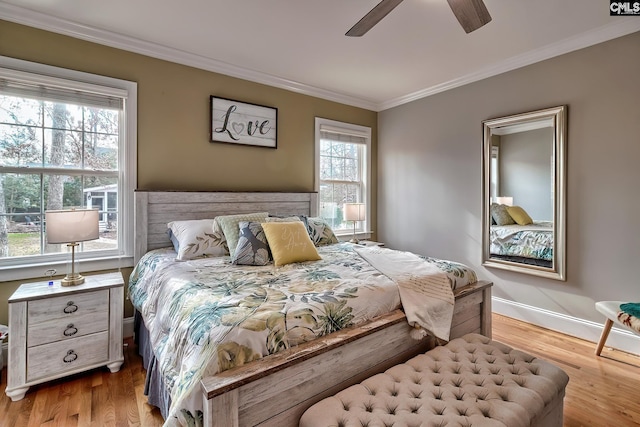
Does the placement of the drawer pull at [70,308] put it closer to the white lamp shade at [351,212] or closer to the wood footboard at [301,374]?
the wood footboard at [301,374]

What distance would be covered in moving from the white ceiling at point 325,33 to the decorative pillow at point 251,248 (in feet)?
5.50

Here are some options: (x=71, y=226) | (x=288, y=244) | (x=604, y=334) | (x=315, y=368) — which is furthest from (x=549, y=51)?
(x=71, y=226)

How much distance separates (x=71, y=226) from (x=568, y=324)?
418 cm

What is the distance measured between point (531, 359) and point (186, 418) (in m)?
1.63

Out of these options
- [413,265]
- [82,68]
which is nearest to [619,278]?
[413,265]

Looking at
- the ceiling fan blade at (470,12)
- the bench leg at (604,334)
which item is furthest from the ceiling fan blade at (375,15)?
the bench leg at (604,334)

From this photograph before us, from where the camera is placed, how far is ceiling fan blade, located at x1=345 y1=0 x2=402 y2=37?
172 centimetres

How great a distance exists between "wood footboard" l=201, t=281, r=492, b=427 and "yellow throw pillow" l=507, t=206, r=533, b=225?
6.86ft

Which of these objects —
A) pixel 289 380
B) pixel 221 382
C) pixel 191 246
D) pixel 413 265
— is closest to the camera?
pixel 221 382

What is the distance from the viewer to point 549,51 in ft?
9.45

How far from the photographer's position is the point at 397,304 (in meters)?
1.73

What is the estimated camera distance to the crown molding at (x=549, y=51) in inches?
97.5

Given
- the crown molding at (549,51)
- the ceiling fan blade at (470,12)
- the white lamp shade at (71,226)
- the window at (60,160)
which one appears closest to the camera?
the ceiling fan blade at (470,12)

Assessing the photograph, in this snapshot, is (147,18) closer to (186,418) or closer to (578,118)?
(186,418)
